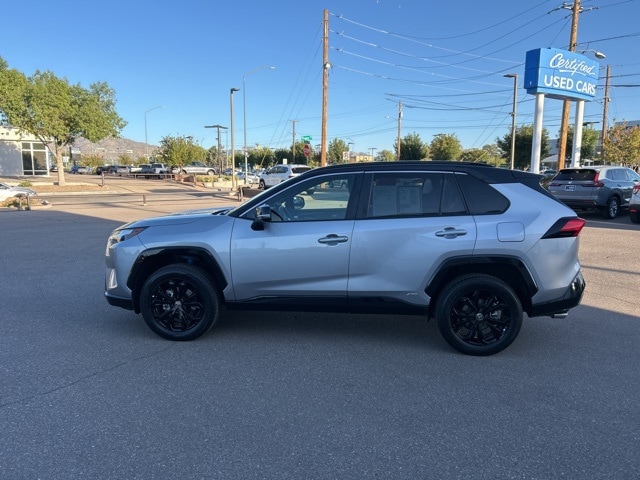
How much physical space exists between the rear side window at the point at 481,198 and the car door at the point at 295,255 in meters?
1.08

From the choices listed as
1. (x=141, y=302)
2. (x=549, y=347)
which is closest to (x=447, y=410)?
(x=549, y=347)

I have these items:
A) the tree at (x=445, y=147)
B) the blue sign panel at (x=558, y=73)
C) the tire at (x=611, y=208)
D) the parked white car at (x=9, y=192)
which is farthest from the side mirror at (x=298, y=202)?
the tree at (x=445, y=147)

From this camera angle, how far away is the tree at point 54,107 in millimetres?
31594

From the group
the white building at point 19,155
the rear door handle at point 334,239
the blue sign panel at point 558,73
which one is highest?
the blue sign panel at point 558,73

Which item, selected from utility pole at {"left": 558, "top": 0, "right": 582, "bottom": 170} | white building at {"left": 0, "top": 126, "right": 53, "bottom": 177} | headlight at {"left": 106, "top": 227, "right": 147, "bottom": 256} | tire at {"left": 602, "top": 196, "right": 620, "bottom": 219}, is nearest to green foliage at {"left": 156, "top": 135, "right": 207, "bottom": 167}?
white building at {"left": 0, "top": 126, "right": 53, "bottom": 177}

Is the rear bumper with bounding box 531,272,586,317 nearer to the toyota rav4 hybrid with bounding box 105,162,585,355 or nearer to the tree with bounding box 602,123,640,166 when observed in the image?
the toyota rav4 hybrid with bounding box 105,162,585,355

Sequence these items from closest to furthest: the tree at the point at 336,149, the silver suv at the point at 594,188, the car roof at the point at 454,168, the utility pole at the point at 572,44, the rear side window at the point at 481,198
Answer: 1. the rear side window at the point at 481,198
2. the car roof at the point at 454,168
3. the silver suv at the point at 594,188
4. the utility pole at the point at 572,44
5. the tree at the point at 336,149

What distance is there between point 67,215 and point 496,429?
17.8 meters

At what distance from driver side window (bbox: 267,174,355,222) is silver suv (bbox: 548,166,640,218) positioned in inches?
496

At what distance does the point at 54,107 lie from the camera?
32.6m

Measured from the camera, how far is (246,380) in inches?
157

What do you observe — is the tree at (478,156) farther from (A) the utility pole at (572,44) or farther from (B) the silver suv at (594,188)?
(B) the silver suv at (594,188)

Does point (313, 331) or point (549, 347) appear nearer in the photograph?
point (549, 347)

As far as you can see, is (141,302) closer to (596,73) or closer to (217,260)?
(217,260)
